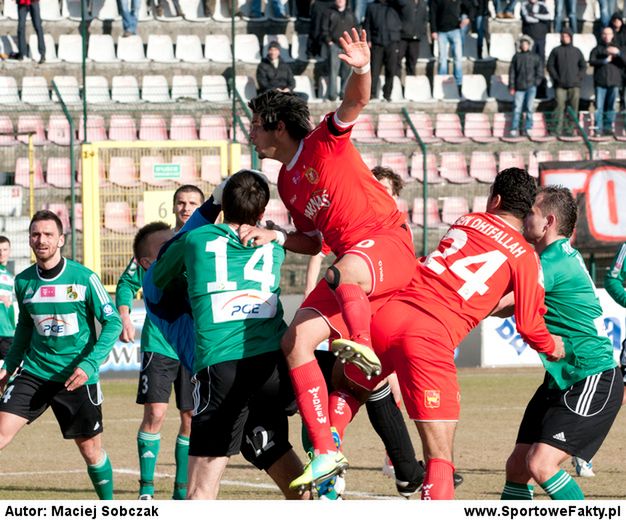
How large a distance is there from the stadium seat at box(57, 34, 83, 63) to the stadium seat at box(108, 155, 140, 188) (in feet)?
20.4

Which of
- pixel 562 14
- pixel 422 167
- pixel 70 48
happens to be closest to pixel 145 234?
pixel 422 167

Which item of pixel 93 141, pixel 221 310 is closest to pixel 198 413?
pixel 221 310

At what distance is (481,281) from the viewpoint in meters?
6.73

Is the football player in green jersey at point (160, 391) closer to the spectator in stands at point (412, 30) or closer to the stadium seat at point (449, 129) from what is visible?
the stadium seat at point (449, 129)

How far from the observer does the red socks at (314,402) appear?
651cm

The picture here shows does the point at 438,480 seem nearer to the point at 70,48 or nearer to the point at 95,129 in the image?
the point at 95,129

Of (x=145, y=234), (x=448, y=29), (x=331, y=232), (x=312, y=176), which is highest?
(x=448, y=29)

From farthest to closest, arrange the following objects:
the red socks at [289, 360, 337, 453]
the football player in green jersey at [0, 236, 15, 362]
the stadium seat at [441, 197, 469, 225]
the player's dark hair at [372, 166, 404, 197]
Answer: the stadium seat at [441, 197, 469, 225]
the football player in green jersey at [0, 236, 15, 362]
the player's dark hair at [372, 166, 404, 197]
the red socks at [289, 360, 337, 453]

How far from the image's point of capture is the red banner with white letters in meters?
20.9

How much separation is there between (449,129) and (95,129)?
6689 millimetres

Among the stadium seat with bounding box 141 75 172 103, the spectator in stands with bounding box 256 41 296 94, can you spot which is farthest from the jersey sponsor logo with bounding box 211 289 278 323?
the stadium seat with bounding box 141 75 172 103

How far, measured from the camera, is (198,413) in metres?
6.79

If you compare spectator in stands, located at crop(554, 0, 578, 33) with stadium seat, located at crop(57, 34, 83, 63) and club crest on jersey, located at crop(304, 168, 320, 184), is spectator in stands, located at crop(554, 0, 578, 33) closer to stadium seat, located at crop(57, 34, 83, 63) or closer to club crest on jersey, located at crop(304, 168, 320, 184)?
stadium seat, located at crop(57, 34, 83, 63)
